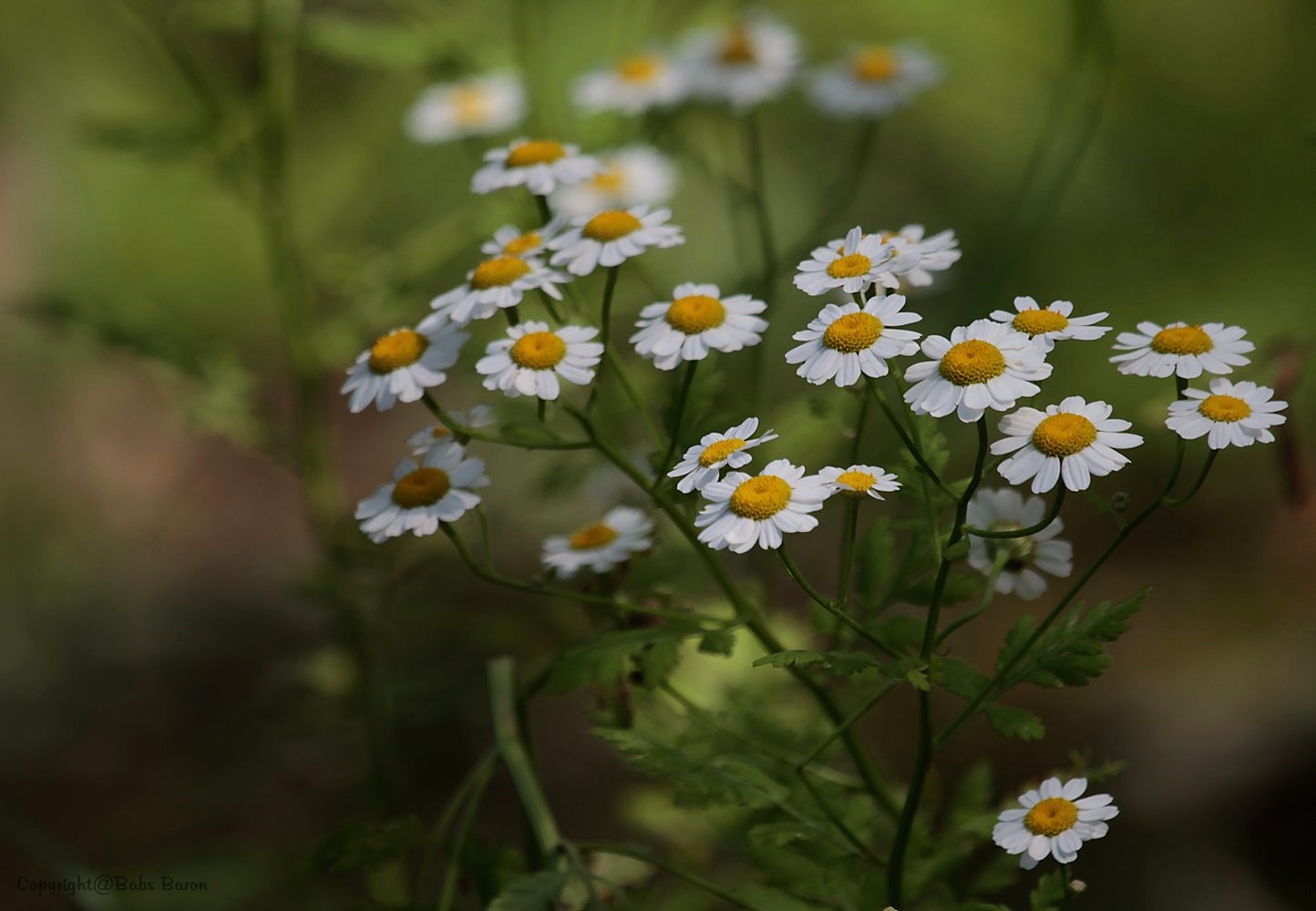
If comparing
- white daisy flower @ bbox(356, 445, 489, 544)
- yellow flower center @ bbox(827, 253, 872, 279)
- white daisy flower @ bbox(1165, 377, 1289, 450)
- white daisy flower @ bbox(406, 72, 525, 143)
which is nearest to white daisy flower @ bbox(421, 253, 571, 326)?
white daisy flower @ bbox(356, 445, 489, 544)

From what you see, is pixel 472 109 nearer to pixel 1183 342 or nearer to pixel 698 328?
pixel 698 328

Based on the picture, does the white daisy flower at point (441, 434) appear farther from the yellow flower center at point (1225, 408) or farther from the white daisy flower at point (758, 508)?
the yellow flower center at point (1225, 408)

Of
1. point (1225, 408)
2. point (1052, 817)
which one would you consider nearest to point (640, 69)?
point (1225, 408)

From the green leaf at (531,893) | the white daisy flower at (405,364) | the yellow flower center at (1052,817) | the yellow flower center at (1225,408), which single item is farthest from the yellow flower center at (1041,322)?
the green leaf at (531,893)

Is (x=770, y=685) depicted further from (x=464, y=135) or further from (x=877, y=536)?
(x=464, y=135)

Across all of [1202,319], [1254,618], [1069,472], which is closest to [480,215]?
[1069,472]

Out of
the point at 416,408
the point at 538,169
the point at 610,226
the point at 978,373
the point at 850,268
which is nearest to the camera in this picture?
the point at 978,373

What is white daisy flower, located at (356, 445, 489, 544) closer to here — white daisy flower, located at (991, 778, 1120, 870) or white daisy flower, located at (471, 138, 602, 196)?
white daisy flower, located at (471, 138, 602, 196)
